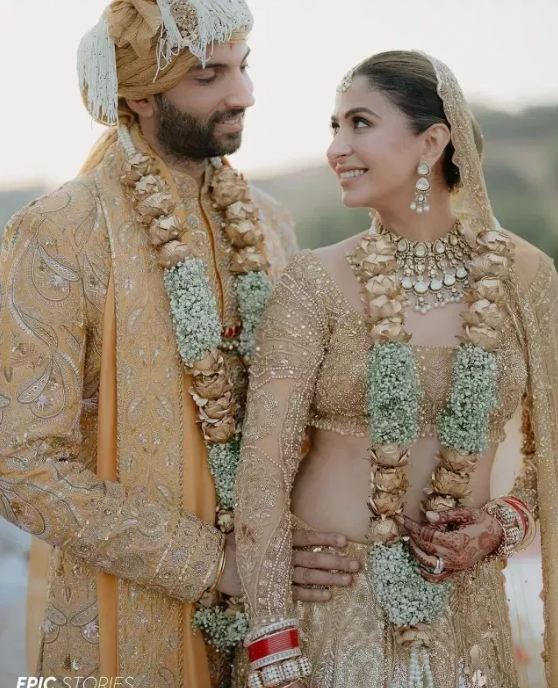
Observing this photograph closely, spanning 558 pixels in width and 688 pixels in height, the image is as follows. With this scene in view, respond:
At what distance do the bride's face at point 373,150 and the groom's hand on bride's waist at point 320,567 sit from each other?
2.62ft

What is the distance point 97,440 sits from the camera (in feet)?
6.85

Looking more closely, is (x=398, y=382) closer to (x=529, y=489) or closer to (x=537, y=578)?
(x=529, y=489)

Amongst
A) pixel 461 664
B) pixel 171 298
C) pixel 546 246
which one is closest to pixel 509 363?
pixel 461 664

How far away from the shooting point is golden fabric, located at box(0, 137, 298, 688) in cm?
A: 193

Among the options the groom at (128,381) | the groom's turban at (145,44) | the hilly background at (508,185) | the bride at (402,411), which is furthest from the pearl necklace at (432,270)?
the hilly background at (508,185)

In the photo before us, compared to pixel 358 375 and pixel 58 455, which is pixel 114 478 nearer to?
pixel 58 455

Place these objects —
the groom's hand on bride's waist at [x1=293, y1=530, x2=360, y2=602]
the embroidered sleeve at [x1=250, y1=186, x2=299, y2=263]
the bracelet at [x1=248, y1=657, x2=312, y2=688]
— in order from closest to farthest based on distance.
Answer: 1. the bracelet at [x1=248, y1=657, x2=312, y2=688]
2. the groom's hand on bride's waist at [x1=293, y1=530, x2=360, y2=602]
3. the embroidered sleeve at [x1=250, y1=186, x2=299, y2=263]

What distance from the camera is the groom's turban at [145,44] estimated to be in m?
2.08

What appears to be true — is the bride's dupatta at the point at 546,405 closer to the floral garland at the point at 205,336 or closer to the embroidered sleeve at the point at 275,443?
the embroidered sleeve at the point at 275,443

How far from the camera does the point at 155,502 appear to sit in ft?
6.60

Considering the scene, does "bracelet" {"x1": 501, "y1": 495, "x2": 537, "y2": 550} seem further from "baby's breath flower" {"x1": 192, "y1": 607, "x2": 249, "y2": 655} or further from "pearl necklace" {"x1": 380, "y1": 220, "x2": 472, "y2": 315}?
"baby's breath flower" {"x1": 192, "y1": 607, "x2": 249, "y2": 655}

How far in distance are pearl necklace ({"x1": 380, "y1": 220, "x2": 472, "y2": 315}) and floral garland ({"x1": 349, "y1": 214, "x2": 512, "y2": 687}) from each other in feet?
0.23

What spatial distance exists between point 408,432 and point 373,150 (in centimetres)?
66

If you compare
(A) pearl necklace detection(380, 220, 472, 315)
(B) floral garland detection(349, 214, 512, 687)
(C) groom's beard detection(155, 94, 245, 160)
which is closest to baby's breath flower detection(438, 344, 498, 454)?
(B) floral garland detection(349, 214, 512, 687)
